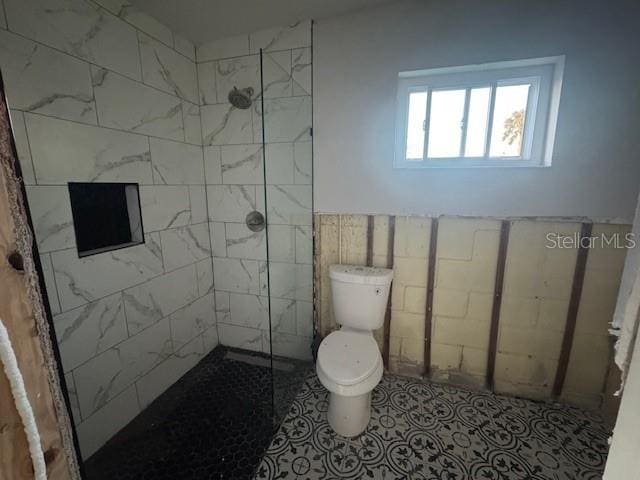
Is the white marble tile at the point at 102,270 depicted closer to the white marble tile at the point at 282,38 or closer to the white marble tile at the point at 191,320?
the white marble tile at the point at 191,320

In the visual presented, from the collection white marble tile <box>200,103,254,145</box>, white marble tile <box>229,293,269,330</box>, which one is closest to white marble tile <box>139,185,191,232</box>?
white marble tile <box>200,103,254,145</box>

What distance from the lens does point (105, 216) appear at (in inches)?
59.0

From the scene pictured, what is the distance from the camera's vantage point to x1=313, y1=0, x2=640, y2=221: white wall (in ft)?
4.44

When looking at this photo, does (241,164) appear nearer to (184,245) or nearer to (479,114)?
(184,245)

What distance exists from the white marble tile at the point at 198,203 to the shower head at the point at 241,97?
2.09 feet

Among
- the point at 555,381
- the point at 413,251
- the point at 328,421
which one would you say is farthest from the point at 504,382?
the point at 328,421

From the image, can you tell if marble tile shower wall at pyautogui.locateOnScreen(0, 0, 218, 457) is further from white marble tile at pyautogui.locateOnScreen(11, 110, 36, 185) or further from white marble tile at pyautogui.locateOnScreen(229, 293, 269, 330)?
white marble tile at pyautogui.locateOnScreen(229, 293, 269, 330)

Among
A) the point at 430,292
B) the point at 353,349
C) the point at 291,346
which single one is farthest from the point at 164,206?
the point at 430,292

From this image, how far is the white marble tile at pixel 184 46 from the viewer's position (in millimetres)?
1773

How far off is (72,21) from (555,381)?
10.3ft

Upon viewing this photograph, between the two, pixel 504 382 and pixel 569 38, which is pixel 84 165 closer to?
pixel 569 38

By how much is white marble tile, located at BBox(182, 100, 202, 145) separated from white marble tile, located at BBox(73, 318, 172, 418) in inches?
48.6

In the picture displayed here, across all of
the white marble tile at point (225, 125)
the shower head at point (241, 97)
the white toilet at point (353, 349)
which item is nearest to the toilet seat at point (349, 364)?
the white toilet at point (353, 349)

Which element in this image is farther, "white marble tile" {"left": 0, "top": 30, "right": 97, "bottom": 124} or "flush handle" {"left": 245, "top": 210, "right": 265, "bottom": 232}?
"flush handle" {"left": 245, "top": 210, "right": 265, "bottom": 232}
